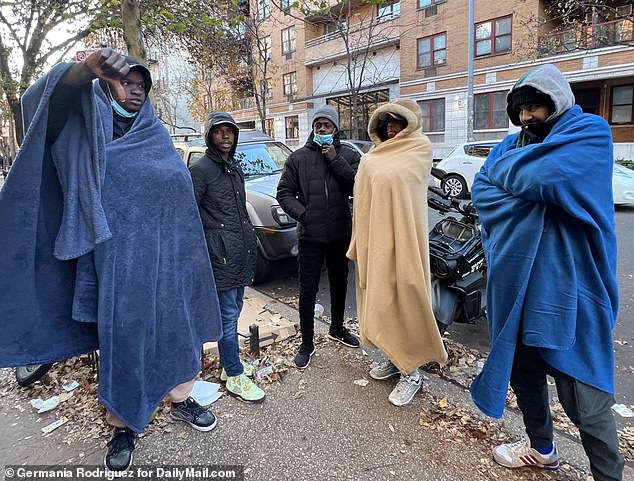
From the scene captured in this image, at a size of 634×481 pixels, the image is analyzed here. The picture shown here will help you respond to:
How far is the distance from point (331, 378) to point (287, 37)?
31.5 metres

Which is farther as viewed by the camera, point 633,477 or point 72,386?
point 72,386

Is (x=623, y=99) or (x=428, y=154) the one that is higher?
(x=623, y=99)

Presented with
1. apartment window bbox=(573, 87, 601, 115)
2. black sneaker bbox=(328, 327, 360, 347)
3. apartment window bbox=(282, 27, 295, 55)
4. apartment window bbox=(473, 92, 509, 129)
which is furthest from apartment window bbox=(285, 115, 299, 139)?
black sneaker bbox=(328, 327, 360, 347)

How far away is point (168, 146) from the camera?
7.29 ft

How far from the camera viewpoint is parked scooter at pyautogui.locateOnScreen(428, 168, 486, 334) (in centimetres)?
328

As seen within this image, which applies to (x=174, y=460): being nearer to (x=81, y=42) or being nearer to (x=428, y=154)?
(x=428, y=154)

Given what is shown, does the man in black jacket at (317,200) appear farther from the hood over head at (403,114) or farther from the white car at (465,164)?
the white car at (465,164)

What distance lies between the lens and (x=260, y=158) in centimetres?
677

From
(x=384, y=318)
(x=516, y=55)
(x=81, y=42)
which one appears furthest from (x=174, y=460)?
(x=516, y=55)

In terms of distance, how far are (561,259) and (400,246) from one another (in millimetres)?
1038

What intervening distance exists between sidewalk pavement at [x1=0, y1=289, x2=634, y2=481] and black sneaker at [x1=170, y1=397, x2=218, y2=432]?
0.04 metres

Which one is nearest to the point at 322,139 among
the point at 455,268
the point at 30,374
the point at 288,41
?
the point at 455,268

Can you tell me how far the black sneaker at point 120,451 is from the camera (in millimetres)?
2273

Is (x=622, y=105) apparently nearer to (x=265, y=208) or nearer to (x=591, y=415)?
(x=265, y=208)
